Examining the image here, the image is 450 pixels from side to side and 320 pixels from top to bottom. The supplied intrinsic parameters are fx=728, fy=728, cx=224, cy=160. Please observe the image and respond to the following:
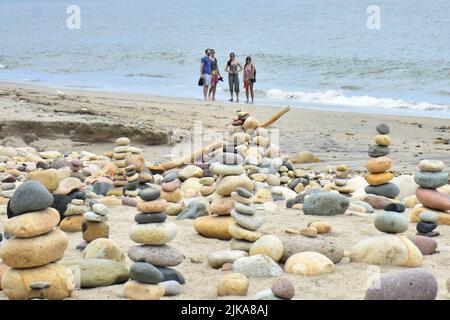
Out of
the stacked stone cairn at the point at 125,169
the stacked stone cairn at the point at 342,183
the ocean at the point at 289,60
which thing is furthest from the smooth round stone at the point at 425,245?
the ocean at the point at 289,60

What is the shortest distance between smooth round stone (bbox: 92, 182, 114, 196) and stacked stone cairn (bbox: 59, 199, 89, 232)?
5.55 ft

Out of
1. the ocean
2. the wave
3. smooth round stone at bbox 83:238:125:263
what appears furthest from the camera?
the ocean

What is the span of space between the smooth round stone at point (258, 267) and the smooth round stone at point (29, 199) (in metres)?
1.21

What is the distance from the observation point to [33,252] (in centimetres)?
372

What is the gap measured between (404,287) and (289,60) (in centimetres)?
3106

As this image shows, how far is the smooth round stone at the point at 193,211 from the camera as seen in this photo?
606 cm

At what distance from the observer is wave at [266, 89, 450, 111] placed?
19.6m

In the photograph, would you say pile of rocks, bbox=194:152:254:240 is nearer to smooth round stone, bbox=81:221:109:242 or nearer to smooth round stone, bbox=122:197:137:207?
smooth round stone, bbox=81:221:109:242

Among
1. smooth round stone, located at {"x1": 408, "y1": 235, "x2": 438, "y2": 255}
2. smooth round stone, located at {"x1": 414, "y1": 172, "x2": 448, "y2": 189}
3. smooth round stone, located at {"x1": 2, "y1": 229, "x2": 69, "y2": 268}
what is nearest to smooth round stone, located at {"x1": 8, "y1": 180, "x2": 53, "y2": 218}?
smooth round stone, located at {"x1": 2, "y1": 229, "x2": 69, "y2": 268}

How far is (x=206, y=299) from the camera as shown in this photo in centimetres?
383

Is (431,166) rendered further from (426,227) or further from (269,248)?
(269,248)

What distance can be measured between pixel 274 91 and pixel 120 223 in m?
18.2

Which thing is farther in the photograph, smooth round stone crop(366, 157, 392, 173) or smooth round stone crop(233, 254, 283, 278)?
smooth round stone crop(366, 157, 392, 173)
